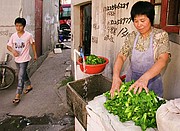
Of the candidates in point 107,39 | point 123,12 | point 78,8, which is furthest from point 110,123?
point 78,8

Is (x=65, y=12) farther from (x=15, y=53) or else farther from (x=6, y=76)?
(x=15, y=53)

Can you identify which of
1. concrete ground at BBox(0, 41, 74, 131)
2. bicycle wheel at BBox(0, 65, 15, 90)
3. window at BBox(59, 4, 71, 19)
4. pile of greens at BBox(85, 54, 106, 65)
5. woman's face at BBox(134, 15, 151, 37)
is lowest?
concrete ground at BBox(0, 41, 74, 131)

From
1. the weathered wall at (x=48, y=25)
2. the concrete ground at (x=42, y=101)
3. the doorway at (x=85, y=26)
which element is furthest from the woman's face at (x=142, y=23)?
the weathered wall at (x=48, y=25)

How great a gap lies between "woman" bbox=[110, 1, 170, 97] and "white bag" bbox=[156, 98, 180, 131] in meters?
0.47

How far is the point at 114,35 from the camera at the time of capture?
167 inches

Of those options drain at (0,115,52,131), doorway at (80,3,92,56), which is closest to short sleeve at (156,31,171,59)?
drain at (0,115,52,131)

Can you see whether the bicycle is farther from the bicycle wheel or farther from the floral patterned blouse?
the floral patterned blouse

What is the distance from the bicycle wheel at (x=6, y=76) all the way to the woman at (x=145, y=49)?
4508 mm

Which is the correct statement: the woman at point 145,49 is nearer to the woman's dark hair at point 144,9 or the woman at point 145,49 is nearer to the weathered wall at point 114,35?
the woman's dark hair at point 144,9

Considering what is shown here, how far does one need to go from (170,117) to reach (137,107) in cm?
46

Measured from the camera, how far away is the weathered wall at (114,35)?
2.85m

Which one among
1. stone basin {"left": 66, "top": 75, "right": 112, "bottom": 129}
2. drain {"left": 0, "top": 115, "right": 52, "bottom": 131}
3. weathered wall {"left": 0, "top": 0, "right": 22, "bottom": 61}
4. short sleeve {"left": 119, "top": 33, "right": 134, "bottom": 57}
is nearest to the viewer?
short sleeve {"left": 119, "top": 33, "right": 134, "bottom": 57}

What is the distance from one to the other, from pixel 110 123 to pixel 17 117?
3287mm

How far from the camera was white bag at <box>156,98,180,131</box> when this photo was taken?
4.19 ft
